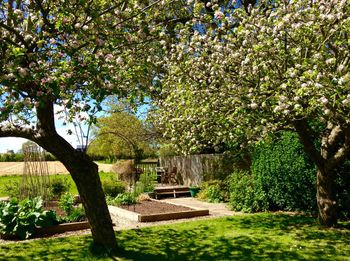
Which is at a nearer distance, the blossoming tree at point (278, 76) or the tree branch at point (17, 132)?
the blossoming tree at point (278, 76)

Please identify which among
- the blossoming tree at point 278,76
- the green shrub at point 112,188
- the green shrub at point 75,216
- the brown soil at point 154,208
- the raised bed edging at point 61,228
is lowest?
the raised bed edging at point 61,228

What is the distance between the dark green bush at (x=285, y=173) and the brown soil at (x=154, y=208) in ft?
9.53

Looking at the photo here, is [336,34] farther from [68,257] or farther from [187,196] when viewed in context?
[187,196]

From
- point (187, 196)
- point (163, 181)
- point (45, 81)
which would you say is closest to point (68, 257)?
point (45, 81)

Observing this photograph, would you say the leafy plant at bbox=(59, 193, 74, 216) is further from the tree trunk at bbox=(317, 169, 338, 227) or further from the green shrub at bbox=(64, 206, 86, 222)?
the tree trunk at bbox=(317, 169, 338, 227)

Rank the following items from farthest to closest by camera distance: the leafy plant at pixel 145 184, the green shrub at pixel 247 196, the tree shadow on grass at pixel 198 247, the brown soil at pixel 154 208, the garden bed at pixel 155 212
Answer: the leafy plant at pixel 145 184 → the brown soil at pixel 154 208 → the green shrub at pixel 247 196 → the garden bed at pixel 155 212 → the tree shadow on grass at pixel 198 247

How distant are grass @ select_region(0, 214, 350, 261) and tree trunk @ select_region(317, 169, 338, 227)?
0.96ft

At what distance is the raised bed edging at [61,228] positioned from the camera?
1009 cm

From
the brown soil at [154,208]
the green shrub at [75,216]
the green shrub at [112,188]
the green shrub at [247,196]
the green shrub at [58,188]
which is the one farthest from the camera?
the green shrub at [112,188]

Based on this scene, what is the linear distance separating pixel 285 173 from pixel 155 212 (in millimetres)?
4429

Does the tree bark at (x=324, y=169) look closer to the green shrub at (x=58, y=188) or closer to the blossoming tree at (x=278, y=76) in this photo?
the blossoming tree at (x=278, y=76)

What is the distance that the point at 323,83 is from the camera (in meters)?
6.27

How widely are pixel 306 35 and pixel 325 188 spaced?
426cm

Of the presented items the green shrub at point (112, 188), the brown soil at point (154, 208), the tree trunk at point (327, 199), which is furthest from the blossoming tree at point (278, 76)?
the green shrub at point (112, 188)
